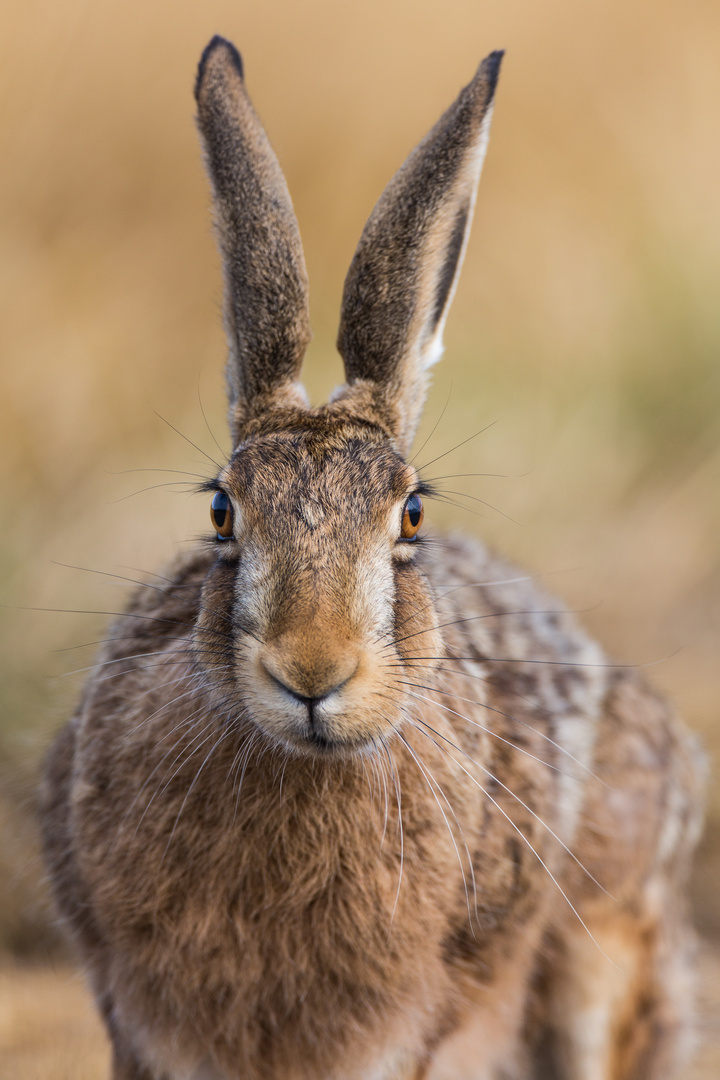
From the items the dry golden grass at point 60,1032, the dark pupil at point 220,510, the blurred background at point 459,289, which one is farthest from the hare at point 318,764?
the blurred background at point 459,289

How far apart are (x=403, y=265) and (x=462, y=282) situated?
319cm

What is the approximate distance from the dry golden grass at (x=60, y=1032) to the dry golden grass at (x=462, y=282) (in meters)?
1.03

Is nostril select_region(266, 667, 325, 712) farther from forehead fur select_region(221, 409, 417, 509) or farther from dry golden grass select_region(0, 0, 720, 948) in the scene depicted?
dry golden grass select_region(0, 0, 720, 948)

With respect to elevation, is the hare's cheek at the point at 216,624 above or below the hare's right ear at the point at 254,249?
below

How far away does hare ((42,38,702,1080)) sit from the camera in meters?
2.57

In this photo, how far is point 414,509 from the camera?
2709mm

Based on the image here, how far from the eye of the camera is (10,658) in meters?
4.87

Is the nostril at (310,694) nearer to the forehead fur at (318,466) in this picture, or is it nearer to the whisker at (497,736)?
the whisker at (497,736)

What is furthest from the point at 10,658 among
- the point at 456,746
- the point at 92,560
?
the point at 456,746

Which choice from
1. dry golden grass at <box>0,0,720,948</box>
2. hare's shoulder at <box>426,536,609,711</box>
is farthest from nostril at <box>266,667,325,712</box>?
dry golden grass at <box>0,0,720,948</box>

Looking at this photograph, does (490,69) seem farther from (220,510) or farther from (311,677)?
(311,677)

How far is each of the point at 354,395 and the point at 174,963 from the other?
1388 mm

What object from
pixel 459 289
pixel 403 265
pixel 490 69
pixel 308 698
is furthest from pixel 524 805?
pixel 459 289

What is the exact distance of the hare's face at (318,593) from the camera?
2287mm
